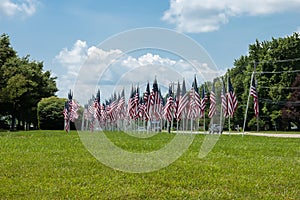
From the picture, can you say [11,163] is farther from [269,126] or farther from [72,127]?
[269,126]

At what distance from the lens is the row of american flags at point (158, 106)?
3459 centimetres

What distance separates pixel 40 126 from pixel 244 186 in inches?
2018

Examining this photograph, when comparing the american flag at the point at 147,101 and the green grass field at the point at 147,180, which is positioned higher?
the american flag at the point at 147,101

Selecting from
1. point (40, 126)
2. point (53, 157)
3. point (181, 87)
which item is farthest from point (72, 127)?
point (53, 157)

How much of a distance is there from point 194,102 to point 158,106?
23.0ft

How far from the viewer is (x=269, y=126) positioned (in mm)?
71000

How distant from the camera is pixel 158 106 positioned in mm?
42156

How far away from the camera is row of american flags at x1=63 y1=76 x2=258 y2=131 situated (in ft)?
113

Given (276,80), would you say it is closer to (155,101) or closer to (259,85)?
(259,85)

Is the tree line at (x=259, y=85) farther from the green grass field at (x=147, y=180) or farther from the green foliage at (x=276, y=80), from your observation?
the green grass field at (x=147, y=180)

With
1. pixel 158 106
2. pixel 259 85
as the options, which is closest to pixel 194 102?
pixel 158 106

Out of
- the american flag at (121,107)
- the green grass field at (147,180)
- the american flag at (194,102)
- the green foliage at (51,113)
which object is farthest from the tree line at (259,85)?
the green grass field at (147,180)

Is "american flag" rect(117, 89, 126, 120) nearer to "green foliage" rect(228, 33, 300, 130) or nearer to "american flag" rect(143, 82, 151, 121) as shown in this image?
"american flag" rect(143, 82, 151, 121)

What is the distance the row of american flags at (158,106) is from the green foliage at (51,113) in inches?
190
